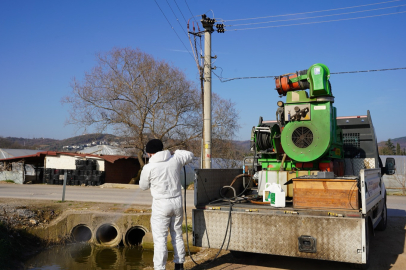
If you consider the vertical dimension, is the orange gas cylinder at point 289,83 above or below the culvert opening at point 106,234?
above

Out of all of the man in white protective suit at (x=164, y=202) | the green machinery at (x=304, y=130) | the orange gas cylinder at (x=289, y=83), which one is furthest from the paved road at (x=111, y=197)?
the man in white protective suit at (x=164, y=202)

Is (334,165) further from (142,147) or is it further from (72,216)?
(142,147)

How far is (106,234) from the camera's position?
1049cm

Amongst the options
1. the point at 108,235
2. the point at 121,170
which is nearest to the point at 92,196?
the point at 108,235

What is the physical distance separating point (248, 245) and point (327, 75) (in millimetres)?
3377

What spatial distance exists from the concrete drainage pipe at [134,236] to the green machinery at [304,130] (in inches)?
173

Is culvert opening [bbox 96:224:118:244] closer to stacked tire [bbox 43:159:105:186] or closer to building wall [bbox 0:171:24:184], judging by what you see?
stacked tire [bbox 43:159:105:186]

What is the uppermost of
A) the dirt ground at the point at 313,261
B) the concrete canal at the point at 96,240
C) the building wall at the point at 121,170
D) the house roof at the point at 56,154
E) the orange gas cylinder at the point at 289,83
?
the orange gas cylinder at the point at 289,83

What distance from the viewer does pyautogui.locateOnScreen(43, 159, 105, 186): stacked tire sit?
94.3 ft

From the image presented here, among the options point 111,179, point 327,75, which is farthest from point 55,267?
point 111,179

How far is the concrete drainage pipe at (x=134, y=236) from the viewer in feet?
32.0

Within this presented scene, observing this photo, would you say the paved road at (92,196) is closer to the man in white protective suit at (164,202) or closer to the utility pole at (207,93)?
the utility pole at (207,93)

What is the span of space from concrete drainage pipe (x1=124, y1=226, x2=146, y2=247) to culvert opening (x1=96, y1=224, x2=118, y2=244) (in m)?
0.42

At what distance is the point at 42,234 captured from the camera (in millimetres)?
9977
